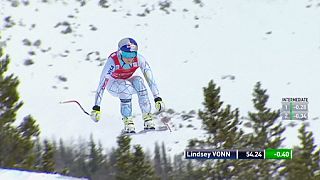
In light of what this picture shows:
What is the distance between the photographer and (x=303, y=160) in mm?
21812

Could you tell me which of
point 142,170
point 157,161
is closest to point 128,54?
point 157,161

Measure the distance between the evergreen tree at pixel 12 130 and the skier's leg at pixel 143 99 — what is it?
8.75 m

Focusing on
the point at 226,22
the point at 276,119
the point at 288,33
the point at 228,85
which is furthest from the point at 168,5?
the point at 276,119

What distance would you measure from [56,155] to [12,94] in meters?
3.40

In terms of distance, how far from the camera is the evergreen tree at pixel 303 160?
21312 millimetres

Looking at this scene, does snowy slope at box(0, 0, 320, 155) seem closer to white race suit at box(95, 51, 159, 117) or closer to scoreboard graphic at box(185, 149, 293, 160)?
white race suit at box(95, 51, 159, 117)

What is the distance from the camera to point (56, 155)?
22250mm

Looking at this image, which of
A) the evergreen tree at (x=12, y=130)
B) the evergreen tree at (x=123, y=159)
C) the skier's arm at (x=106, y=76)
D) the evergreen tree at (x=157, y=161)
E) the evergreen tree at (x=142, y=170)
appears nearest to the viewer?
the skier's arm at (x=106, y=76)

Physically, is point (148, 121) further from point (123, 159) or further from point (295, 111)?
point (123, 159)

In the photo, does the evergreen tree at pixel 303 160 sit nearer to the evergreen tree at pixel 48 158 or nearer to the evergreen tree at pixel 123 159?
the evergreen tree at pixel 123 159

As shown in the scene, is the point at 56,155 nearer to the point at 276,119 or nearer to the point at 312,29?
the point at 276,119

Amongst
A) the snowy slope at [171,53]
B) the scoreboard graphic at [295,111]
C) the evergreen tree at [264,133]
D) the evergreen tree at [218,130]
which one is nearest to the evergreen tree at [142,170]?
the snowy slope at [171,53]

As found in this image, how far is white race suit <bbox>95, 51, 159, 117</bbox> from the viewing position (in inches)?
498

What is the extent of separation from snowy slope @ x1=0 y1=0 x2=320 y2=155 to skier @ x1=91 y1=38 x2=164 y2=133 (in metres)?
0.39
